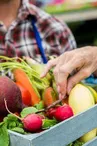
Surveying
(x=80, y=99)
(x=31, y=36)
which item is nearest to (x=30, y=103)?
(x=80, y=99)

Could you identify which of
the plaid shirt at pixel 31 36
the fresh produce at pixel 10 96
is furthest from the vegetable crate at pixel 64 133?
the plaid shirt at pixel 31 36

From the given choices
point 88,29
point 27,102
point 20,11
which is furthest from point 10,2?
point 88,29

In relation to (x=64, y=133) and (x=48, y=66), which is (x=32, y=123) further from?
(x=48, y=66)

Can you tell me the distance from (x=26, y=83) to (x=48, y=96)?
0.24 feet

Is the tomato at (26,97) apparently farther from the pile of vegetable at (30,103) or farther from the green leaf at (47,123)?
the green leaf at (47,123)

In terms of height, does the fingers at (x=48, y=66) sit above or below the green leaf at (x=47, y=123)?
above

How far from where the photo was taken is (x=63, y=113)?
0.78 meters

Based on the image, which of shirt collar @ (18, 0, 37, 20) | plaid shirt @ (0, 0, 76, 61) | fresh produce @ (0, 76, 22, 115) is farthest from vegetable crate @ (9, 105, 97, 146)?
shirt collar @ (18, 0, 37, 20)

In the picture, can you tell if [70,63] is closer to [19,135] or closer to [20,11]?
[19,135]

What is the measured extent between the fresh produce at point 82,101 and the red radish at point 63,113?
0.05 metres

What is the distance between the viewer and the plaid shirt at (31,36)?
1.52 meters

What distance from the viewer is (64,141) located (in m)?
0.75

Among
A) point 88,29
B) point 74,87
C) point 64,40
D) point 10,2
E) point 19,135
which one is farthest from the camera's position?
point 88,29

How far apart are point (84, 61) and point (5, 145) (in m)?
0.36
